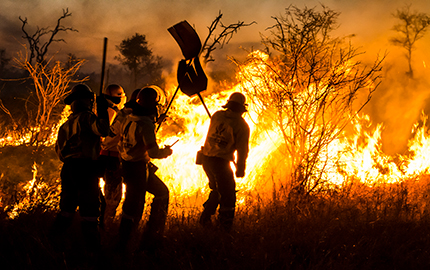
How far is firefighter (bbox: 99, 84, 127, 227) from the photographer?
4297 mm

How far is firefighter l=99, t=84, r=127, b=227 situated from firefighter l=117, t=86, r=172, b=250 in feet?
1.24

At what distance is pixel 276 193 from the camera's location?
5.70m

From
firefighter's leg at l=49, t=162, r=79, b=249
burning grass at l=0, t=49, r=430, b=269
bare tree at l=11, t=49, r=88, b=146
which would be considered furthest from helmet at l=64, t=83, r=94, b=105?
bare tree at l=11, t=49, r=88, b=146

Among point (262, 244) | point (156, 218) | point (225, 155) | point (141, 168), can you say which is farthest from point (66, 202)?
point (262, 244)

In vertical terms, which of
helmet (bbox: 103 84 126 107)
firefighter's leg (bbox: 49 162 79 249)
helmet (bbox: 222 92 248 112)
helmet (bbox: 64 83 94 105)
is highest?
helmet (bbox: 103 84 126 107)

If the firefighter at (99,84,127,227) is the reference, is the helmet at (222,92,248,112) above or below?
above

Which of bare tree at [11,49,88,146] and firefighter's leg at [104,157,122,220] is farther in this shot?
bare tree at [11,49,88,146]

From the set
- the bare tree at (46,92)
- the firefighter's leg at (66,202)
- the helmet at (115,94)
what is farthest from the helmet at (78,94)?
the bare tree at (46,92)

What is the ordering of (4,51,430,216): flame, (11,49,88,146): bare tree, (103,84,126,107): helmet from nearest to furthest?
1. (103,84,126,107): helmet
2. (4,51,430,216): flame
3. (11,49,88,146): bare tree

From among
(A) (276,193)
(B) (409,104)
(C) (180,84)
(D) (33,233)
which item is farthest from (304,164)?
(B) (409,104)

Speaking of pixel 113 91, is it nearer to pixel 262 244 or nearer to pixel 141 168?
pixel 141 168

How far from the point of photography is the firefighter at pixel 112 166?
4.30 m

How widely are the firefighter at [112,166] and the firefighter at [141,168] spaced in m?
0.38

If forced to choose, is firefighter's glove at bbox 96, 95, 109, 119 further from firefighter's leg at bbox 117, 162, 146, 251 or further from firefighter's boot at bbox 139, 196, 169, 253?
firefighter's boot at bbox 139, 196, 169, 253
